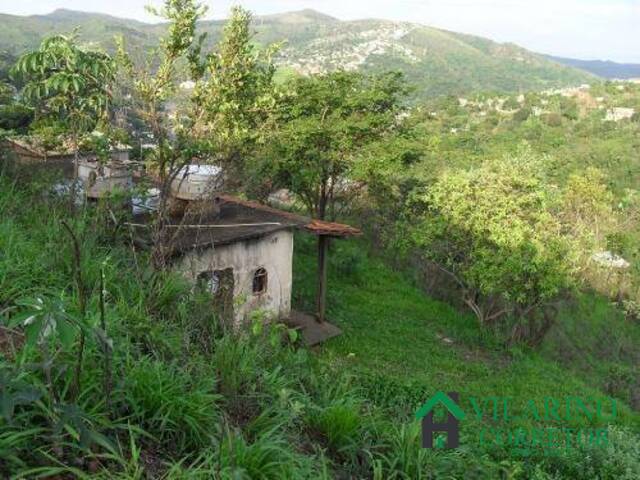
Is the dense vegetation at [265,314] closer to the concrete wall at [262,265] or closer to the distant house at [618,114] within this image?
the concrete wall at [262,265]

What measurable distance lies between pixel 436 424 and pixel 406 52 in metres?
160

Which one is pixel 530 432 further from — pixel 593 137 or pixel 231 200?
pixel 593 137

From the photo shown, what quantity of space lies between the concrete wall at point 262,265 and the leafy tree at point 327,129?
4.95 meters

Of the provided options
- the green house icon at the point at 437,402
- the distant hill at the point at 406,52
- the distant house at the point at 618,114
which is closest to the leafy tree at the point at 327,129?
the green house icon at the point at 437,402

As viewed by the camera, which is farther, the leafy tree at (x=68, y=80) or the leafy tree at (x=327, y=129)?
the leafy tree at (x=327, y=129)

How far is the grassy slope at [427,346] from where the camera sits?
10.4m

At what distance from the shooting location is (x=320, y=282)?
1174 cm

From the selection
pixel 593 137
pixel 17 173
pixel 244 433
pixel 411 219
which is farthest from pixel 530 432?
pixel 593 137

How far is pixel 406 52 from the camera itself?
153 meters

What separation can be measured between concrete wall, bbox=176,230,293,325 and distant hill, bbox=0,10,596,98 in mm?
96176

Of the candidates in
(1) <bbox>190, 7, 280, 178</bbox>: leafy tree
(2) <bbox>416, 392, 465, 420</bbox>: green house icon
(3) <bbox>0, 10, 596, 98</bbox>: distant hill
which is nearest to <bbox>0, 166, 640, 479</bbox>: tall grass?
(2) <bbox>416, 392, 465, 420</bbox>: green house icon

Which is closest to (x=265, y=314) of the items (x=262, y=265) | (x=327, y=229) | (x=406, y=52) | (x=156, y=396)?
(x=156, y=396)

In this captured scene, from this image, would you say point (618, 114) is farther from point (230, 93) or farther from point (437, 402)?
point (437, 402)

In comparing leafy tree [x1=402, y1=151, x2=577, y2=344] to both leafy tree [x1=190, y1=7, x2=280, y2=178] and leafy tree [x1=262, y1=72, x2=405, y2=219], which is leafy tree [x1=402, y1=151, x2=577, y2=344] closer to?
leafy tree [x1=262, y1=72, x2=405, y2=219]
